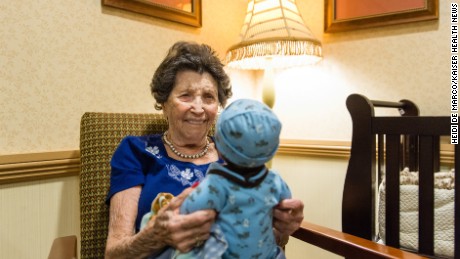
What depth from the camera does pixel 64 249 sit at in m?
0.86

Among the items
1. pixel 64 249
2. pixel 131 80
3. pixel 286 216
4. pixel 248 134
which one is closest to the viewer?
pixel 248 134

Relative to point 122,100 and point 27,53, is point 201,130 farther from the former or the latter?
point 27,53

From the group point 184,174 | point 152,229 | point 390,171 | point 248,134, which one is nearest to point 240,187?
point 248,134

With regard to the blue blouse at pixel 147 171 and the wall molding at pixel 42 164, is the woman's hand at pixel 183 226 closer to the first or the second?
the blue blouse at pixel 147 171

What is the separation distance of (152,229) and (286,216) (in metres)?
0.28

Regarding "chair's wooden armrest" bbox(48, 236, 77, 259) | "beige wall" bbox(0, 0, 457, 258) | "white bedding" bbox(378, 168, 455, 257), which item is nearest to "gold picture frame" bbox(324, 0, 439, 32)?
"beige wall" bbox(0, 0, 457, 258)

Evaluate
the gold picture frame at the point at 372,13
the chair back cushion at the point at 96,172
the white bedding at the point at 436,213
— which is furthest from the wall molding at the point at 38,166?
the gold picture frame at the point at 372,13

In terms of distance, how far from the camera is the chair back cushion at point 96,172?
1.00 meters

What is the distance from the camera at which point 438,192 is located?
1031 millimetres

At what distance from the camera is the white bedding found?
101 centimetres

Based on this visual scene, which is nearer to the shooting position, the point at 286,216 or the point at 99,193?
the point at 286,216

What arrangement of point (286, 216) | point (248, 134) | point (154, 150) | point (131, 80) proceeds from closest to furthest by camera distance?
point (248, 134) → point (286, 216) → point (154, 150) → point (131, 80)

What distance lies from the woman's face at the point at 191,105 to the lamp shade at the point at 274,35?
504mm

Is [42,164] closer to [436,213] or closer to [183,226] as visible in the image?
[183,226]
